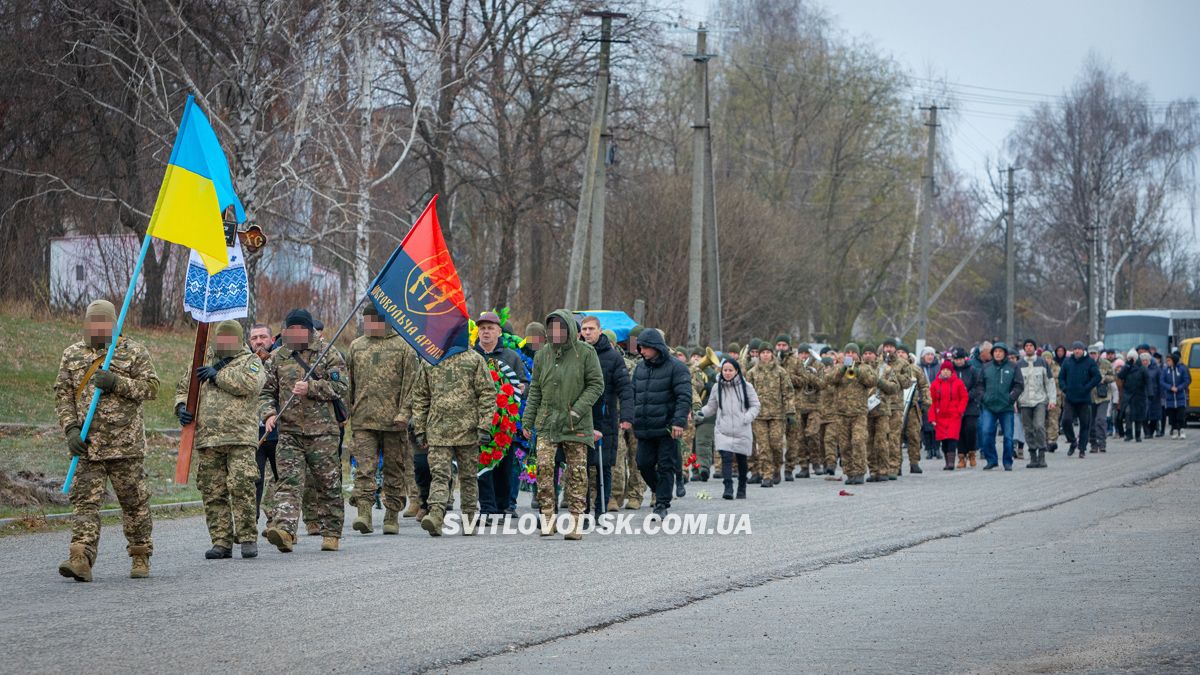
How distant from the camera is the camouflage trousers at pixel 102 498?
34.5 feet

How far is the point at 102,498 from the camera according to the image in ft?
34.9

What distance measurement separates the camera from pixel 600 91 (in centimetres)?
2880

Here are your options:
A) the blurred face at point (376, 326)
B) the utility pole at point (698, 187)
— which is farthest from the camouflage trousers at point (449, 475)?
the utility pole at point (698, 187)

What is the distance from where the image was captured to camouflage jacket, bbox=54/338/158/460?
10.5 meters

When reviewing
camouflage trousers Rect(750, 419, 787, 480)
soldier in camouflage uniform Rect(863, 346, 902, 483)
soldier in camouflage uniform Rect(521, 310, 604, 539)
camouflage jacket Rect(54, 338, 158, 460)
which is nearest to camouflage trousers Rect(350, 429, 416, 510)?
soldier in camouflage uniform Rect(521, 310, 604, 539)

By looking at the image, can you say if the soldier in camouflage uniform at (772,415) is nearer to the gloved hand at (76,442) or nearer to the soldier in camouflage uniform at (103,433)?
the soldier in camouflage uniform at (103,433)

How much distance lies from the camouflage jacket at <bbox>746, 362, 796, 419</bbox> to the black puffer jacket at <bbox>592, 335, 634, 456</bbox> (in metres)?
6.26

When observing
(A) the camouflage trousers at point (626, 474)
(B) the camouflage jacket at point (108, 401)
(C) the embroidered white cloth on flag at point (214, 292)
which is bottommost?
(A) the camouflage trousers at point (626, 474)

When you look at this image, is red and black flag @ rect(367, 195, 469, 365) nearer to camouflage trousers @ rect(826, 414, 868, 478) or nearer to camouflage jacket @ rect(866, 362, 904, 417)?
camouflage trousers @ rect(826, 414, 868, 478)

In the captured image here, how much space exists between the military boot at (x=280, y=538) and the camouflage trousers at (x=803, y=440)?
1175 centimetres

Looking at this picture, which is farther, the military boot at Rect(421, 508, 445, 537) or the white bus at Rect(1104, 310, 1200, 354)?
the white bus at Rect(1104, 310, 1200, 354)

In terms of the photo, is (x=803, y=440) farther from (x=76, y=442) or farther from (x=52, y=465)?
(x=76, y=442)

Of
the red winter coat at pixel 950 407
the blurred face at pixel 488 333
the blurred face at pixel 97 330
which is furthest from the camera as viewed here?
the red winter coat at pixel 950 407

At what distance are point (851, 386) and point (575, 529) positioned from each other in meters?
9.59
